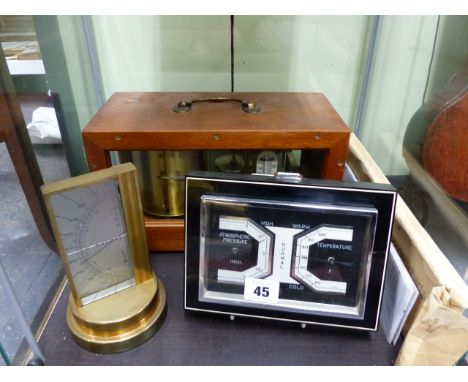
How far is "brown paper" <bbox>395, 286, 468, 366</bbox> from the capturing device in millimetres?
422

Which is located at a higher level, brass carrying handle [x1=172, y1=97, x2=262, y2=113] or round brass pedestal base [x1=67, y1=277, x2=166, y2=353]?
brass carrying handle [x1=172, y1=97, x2=262, y2=113]

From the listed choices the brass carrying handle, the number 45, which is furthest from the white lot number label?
the brass carrying handle

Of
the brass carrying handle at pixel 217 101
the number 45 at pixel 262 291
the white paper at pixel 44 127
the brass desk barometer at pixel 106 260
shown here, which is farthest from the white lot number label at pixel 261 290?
the white paper at pixel 44 127

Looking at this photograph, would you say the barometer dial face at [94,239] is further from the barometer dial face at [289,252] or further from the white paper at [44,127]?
the white paper at [44,127]

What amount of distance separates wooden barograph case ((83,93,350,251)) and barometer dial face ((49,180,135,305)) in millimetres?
117

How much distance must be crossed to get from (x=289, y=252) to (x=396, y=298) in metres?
0.17

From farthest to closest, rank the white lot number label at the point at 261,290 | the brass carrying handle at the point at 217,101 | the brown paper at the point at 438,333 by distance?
the brass carrying handle at the point at 217,101 < the white lot number label at the point at 261,290 < the brown paper at the point at 438,333

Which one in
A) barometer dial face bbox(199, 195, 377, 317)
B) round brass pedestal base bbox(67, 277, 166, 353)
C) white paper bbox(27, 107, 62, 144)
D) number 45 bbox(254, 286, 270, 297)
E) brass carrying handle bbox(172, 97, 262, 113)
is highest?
brass carrying handle bbox(172, 97, 262, 113)

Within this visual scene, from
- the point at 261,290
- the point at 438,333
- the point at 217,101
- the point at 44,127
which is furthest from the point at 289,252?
the point at 44,127

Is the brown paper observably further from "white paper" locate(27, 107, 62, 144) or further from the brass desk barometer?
"white paper" locate(27, 107, 62, 144)

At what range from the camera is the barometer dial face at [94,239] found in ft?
1.57

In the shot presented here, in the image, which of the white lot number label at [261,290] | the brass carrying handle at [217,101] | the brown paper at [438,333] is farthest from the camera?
the brass carrying handle at [217,101]

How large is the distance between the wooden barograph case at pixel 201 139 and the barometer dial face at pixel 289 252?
0.46ft

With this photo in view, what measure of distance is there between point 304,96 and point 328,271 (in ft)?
1.25
